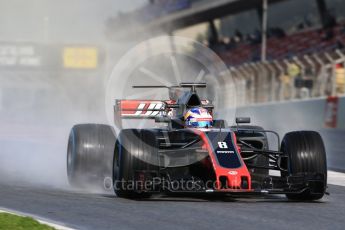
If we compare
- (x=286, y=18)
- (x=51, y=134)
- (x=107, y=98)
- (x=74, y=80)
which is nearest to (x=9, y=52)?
(x=74, y=80)

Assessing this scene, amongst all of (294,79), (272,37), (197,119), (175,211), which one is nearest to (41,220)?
(175,211)

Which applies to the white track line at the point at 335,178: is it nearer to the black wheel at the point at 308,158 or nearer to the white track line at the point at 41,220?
the black wheel at the point at 308,158

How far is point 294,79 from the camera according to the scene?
2658 centimetres

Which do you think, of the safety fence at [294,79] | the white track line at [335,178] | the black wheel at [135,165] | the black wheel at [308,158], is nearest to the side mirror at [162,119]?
the black wheel at [135,165]

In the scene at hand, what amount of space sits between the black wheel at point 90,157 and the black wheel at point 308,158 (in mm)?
2455

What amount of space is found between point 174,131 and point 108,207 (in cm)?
182

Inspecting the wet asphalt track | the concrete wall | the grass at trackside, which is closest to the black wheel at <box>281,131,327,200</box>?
the wet asphalt track

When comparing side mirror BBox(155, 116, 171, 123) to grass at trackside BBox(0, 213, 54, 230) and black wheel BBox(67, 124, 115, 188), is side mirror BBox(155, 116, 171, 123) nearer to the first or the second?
black wheel BBox(67, 124, 115, 188)

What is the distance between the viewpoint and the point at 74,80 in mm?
58000

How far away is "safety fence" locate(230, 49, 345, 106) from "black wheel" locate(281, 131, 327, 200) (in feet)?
47.8

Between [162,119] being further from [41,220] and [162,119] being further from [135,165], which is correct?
[41,220]

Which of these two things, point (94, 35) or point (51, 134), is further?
point (94, 35)

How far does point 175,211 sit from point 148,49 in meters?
4.39

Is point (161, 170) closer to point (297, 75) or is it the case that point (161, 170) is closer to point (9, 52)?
point (297, 75)
